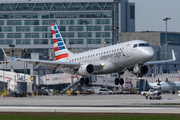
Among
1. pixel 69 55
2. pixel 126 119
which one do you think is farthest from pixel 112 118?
pixel 69 55

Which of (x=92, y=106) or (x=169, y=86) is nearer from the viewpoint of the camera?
(x=92, y=106)

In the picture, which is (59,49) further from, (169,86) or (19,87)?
(169,86)

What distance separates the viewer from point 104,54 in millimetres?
68812

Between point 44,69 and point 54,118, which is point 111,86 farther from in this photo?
point 54,118

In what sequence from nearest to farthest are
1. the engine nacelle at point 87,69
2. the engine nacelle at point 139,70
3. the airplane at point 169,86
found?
1. the engine nacelle at point 139,70
2. the engine nacelle at point 87,69
3. the airplane at point 169,86

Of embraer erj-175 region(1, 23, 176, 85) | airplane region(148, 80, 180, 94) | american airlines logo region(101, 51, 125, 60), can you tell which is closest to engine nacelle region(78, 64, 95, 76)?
embraer erj-175 region(1, 23, 176, 85)

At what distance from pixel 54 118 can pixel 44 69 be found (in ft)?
401

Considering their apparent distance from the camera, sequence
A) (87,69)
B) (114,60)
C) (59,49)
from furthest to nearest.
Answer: (59,49)
(87,69)
(114,60)

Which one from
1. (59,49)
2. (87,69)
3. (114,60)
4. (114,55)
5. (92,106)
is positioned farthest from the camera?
(59,49)

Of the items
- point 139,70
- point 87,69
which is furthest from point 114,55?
point 87,69

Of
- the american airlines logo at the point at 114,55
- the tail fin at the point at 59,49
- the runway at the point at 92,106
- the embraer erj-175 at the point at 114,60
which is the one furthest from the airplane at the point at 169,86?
the american airlines logo at the point at 114,55

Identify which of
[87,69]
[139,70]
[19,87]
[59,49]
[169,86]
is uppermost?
[59,49]

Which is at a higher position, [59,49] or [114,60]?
[59,49]

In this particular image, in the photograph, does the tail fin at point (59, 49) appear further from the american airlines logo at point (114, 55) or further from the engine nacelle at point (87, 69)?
the american airlines logo at point (114, 55)
